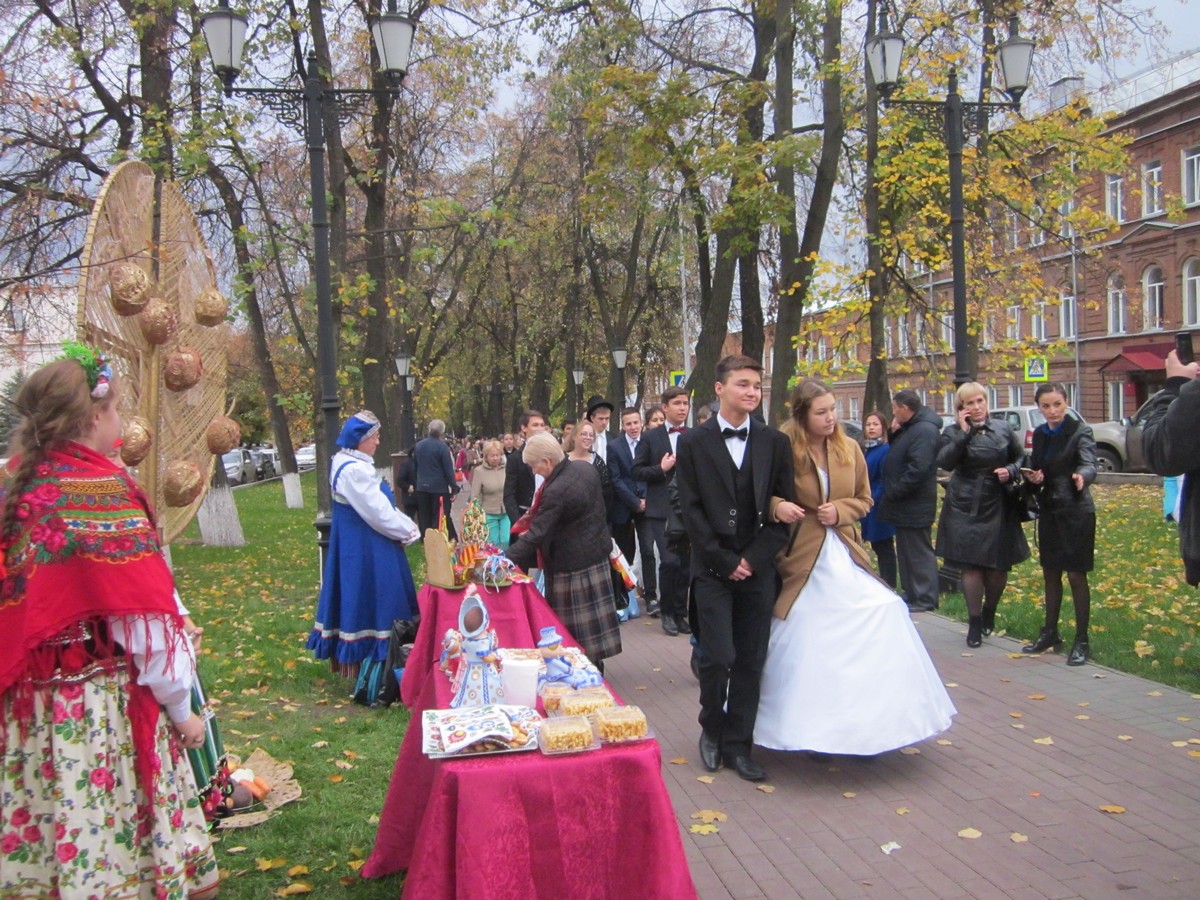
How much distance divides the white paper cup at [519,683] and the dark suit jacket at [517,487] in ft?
21.3

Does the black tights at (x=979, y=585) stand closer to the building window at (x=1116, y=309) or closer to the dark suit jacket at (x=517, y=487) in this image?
the dark suit jacket at (x=517, y=487)

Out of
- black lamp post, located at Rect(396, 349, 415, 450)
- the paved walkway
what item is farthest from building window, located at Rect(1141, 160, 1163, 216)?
the paved walkway

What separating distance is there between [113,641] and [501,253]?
30.7m

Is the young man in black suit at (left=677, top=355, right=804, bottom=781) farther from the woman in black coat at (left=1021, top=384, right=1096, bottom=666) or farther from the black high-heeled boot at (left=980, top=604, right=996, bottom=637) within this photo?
the black high-heeled boot at (left=980, top=604, right=996, bottom=637)

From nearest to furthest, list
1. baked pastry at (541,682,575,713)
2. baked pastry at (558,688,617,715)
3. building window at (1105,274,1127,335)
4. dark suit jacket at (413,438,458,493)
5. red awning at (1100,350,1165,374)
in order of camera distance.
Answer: baked pastry at (558,688,617,715), baked pastry at (541,682,575,713), dark suit jacket at (413,438,458,493), red awning at (1100,350,1165,374), building window at (1105,274,1127,335)

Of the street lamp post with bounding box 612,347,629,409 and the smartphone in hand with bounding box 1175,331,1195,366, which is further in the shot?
the street lamp post with bounding box 612,347,629,409

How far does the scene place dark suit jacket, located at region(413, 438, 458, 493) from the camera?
46.5ft

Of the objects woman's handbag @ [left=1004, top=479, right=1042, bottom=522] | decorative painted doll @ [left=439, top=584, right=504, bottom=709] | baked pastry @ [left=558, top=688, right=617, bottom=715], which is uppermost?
woman's handbag @ [left=1004, top=479, right=1042, bottom=522]

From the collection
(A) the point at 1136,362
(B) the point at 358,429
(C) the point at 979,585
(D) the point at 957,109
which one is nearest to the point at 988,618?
Result: (C) the point at 979,585

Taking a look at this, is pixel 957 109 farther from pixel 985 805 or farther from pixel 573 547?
pixel 985 805

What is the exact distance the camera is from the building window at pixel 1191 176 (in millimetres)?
34531

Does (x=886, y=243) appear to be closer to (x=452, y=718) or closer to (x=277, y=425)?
(x=452, y=718)

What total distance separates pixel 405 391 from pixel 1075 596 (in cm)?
2745

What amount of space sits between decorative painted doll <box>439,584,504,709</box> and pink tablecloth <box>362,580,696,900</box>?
0.57 m
